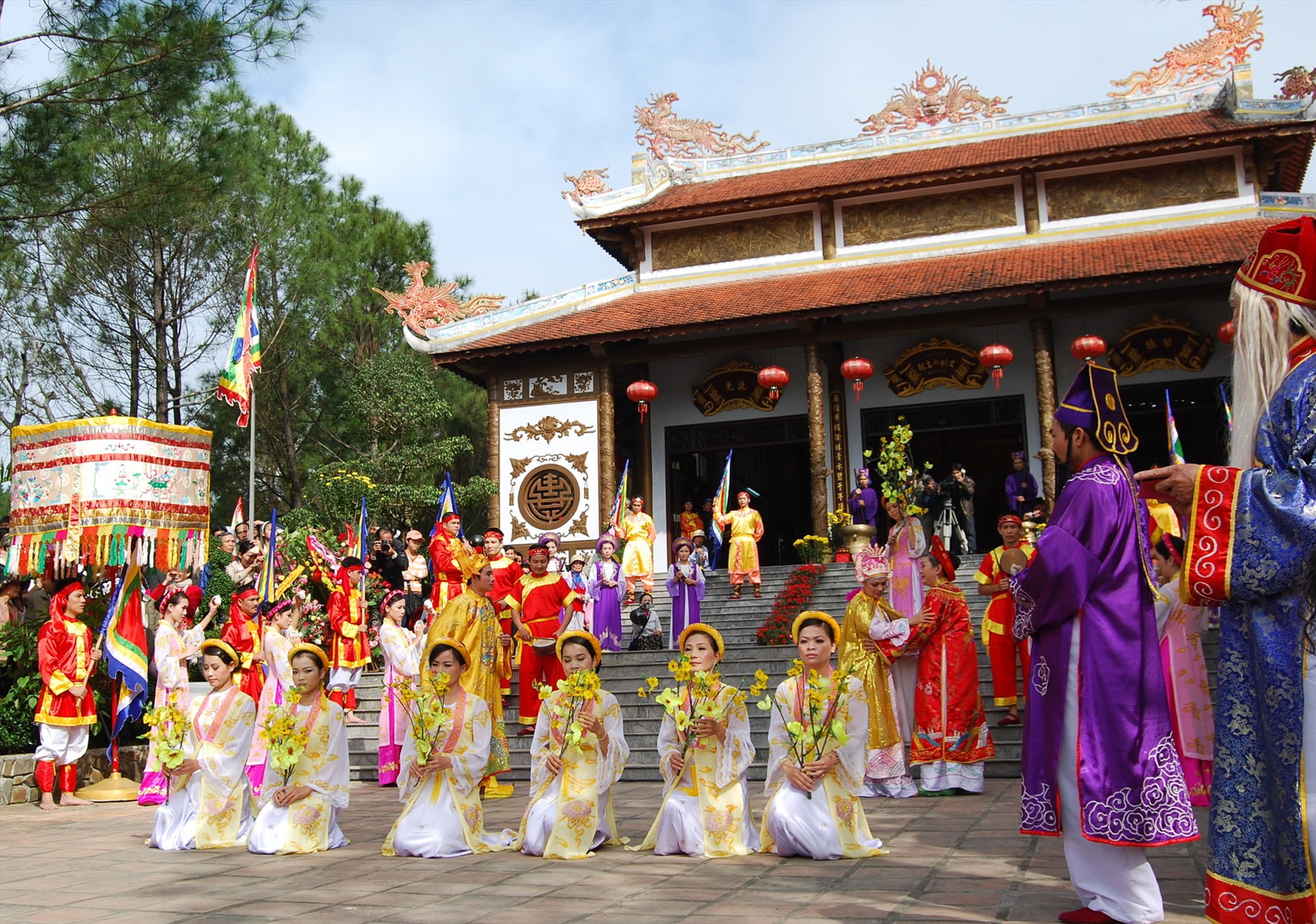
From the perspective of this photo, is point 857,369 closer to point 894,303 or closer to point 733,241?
point 894,303

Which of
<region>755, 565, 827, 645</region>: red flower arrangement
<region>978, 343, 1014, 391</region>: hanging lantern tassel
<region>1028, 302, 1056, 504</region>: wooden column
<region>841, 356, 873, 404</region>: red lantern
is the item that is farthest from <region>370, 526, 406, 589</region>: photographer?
<region>1028, 302, 1056, 504</region>: wooden column

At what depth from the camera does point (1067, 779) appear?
3.64 m

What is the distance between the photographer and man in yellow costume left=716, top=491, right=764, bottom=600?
527 inches

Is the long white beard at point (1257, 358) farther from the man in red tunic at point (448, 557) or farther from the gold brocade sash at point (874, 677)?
the man in red tunic at point (448, 557)

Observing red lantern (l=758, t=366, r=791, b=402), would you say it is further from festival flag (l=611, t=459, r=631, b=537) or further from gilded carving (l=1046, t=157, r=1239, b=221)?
gilded carving (l=1046, t=157, r=1239, b=221)

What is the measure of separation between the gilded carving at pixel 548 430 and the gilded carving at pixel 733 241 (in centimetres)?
331

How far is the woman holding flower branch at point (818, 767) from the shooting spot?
5.11m

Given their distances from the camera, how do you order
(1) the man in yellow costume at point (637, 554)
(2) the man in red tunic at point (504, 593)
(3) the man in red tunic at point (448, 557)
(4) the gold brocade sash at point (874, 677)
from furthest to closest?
(1) the man in yellow costume at point (637, 554) → (3) the man in red tunic at point (448, 557) → (2) the man in red tunic at point (504, 593) → (4) the gold brocade sash at point (874, 677)

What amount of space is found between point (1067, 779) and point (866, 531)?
10041mm

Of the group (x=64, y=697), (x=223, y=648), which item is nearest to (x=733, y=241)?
(x=64, y=697)

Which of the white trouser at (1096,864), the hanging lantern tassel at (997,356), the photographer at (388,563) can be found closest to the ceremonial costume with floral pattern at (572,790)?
the white trouser at (1096,864)

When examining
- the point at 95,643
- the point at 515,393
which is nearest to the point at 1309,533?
the point at 95,643

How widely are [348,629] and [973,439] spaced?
12774 millimetres

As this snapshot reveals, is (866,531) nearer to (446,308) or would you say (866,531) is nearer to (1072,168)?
(1072,168)
